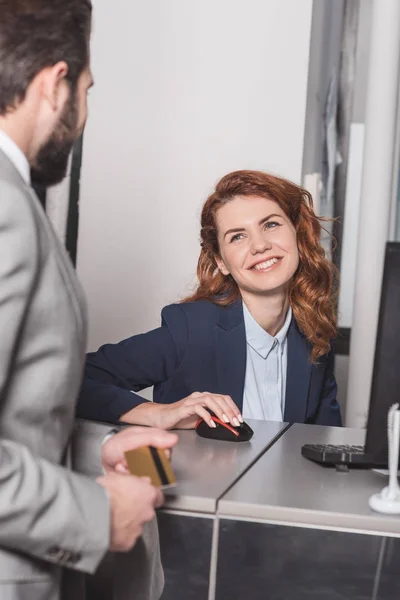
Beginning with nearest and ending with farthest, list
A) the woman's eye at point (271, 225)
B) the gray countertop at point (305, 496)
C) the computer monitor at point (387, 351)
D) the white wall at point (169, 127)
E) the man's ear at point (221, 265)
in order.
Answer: the gray countertop at point (305, 496) < the computer monitor at point (387, 351) < the woman's eye at point (271, 225) < the man's ear at point (221, 265) < the white wall at point (169, 127)

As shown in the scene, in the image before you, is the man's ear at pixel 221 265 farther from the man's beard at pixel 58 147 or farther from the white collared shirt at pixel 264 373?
the man's beard at pixel 58 147

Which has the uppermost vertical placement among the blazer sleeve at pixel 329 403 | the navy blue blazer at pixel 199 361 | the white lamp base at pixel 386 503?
the white lamp base at pixel 386 503

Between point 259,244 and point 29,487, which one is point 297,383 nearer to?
point 259,244

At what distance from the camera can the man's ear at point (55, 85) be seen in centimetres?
114

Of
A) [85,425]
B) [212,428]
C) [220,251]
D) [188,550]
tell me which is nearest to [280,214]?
[220,251]

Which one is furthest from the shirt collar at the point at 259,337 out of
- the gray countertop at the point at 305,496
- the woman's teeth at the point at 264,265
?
the gray countertop at the point at 305,496

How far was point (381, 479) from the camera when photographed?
1475 millimetres

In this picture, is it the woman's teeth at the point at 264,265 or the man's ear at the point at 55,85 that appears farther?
the woman's teeth at the point at 264,265

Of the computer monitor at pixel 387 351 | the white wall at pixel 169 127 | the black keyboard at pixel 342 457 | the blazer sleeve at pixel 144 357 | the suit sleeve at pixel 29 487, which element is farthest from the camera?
the white wall at pixel 169 127

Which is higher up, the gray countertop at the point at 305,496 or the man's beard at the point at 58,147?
the man's beard at the point at 58,147

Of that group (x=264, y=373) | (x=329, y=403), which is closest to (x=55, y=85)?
(x=264, y=373)

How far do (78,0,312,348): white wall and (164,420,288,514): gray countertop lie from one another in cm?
146

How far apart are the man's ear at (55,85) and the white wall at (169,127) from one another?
2064 millimetres

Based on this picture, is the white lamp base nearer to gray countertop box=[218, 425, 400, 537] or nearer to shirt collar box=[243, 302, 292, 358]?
gray countertop box=[218, 425, 400, 537]
